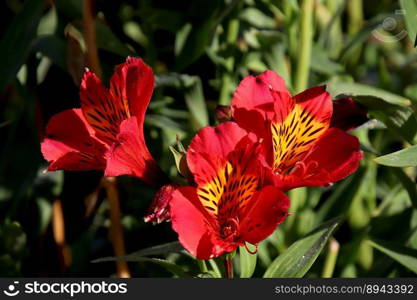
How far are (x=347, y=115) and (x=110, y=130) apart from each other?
0.80ft

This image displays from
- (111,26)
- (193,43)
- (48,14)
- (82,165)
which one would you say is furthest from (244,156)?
(48,14)

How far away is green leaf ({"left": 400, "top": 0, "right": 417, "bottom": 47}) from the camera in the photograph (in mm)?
791

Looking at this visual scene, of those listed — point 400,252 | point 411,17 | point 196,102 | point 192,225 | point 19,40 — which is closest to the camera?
point 192,225

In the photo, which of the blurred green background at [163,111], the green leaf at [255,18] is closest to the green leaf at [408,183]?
the blurred green background at [163,111]

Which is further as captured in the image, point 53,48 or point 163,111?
point 163,111

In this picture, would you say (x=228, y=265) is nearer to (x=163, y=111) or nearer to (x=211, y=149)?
(x=211, y=149)

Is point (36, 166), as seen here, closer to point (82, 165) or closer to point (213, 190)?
point (82, 165)

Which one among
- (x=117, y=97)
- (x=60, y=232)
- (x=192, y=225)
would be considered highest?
(x=117, y=97)

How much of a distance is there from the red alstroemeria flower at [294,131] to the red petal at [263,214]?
1.0 inches

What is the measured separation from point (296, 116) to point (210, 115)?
51cm

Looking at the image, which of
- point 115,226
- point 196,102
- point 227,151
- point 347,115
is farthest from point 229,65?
point 227,151

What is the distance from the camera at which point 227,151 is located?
0.70 metres

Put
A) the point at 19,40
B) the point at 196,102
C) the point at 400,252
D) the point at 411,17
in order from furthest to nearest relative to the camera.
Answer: the point at 196,102
the point at 19,40
the point at 400,252
the point at 411,17

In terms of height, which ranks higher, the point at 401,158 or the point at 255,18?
the point at 255,18
